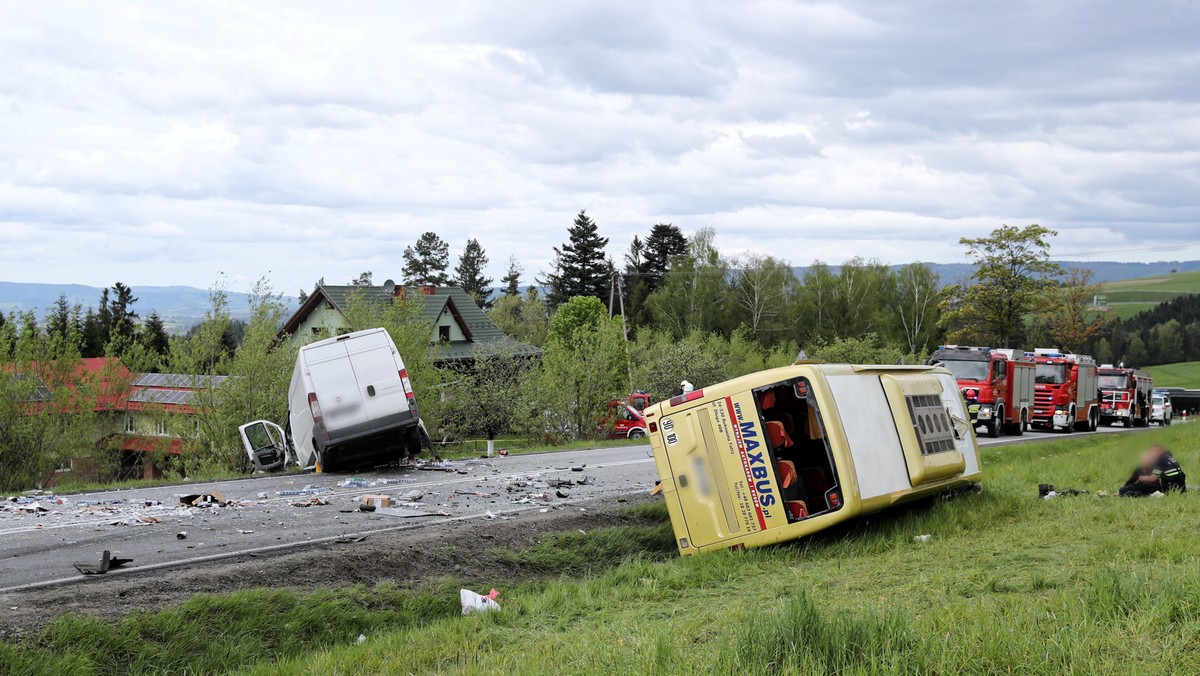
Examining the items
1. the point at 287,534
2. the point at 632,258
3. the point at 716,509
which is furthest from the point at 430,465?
the point at 632,258

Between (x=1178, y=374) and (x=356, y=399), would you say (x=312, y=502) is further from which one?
(x=1178, y=374)

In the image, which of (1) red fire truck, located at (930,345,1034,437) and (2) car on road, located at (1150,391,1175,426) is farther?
(2) car on road, located at (1150,391,1175,426)

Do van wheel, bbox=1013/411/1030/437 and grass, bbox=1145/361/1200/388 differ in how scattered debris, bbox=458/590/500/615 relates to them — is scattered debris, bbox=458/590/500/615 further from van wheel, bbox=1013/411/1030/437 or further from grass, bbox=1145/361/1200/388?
grass, bbox=1145/361/1200/388

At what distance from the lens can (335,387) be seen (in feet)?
56.1

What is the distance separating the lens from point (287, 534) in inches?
421

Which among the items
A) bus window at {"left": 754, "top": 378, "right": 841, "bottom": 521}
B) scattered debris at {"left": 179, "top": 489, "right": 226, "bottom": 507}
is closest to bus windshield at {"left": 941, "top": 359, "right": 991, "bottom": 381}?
bus window at {"left": 754, "top": 378, "right": 841, "bottom": 521}

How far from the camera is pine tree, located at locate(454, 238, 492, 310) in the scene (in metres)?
131

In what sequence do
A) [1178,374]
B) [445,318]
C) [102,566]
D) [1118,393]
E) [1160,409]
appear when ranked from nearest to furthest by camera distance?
[102,566] < [1118,393] < [1160,409] < [445,318] < [1178,374]

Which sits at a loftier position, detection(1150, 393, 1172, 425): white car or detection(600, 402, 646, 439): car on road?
detection(600, 402, 646, 439): car on road

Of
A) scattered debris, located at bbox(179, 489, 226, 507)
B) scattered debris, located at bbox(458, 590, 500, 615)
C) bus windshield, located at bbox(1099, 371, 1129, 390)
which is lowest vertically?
bus windshield, located at bbox(1099, 371, 1129, 390)

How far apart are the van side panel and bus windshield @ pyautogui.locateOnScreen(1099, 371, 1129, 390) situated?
44937 millimetres

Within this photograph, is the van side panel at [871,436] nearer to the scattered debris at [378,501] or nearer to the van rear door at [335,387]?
the scattered debris at [378,501]

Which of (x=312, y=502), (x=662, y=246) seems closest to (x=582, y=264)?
(x=662, y=246)

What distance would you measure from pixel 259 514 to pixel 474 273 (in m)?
122
